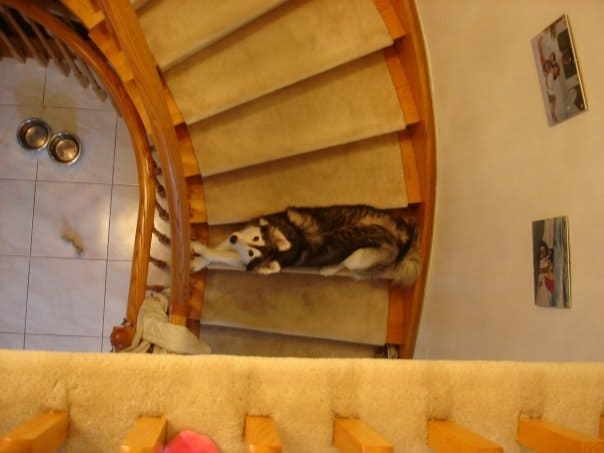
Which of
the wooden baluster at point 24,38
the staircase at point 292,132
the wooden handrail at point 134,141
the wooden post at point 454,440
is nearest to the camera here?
the wooden post at point 454,440

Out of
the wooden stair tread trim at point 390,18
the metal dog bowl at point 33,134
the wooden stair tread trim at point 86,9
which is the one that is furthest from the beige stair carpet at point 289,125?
the metal dog bowl at point 33,134

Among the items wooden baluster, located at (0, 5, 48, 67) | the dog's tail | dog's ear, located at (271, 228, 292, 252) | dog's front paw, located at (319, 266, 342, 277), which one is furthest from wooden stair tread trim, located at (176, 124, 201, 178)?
wooden baluster, located at (0, 5, 48, 67)

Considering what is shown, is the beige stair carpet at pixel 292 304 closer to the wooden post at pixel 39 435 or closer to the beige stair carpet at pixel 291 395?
the beige stair carpet at pixel 291 395

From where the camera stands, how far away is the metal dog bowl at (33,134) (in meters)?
3.76

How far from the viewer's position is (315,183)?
2836 millimetres

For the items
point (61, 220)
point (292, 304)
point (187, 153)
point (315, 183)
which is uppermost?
point (187, 153)

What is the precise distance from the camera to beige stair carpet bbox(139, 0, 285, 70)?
2395 millimetres

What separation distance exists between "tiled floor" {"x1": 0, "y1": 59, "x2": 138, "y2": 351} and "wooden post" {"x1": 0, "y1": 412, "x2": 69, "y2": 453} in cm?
302

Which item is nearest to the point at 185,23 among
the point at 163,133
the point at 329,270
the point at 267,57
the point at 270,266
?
the point at 267,57

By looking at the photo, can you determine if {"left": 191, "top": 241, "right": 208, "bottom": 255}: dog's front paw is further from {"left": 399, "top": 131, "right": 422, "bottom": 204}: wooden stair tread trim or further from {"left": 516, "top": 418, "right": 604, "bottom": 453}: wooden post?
{"left": 516, "top": 418, "right": 604, "bottom": 453}: wooden post

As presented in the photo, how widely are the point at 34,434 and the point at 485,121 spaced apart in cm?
204

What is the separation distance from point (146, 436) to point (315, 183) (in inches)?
82.2

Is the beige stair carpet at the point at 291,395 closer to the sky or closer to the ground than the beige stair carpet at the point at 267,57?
closer to the ground

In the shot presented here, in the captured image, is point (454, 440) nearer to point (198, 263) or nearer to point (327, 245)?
point (327, 245)
